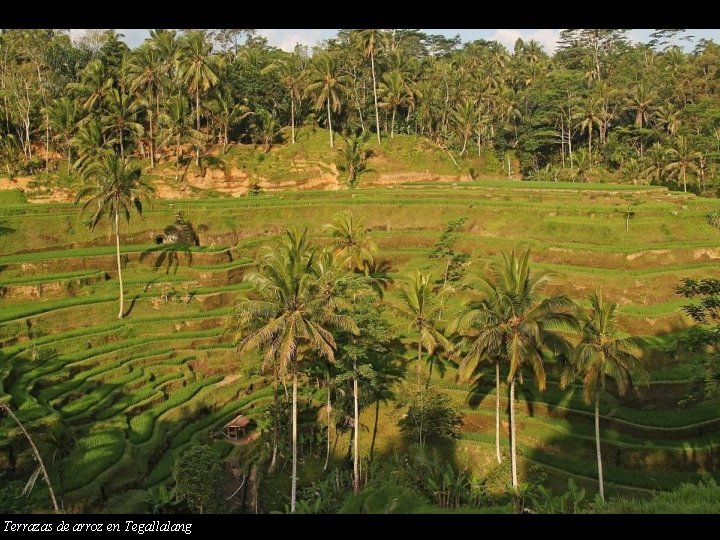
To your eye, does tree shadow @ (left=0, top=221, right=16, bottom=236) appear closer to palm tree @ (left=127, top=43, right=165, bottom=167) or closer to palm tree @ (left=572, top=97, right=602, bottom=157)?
palm tree @ (left=127, top=43, right=165, bottom=167)

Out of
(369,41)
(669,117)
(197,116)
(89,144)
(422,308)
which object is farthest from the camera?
(669,117)

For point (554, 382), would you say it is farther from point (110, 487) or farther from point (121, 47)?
point (121, 47)

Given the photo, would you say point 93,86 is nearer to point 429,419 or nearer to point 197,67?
point 197,67

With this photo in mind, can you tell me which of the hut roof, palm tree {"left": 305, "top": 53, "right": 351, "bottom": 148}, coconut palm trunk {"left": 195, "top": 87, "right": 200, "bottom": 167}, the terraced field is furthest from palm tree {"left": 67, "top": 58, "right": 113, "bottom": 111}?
the hut roof

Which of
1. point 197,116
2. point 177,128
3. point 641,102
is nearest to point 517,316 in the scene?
point 177,128

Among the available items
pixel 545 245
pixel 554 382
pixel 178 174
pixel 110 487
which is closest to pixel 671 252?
pixel 545 245

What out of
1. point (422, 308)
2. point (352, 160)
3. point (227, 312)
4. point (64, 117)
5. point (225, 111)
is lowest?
point (227, 312)

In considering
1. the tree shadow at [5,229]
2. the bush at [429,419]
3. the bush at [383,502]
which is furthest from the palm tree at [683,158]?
the tree shadow at [5,229]
